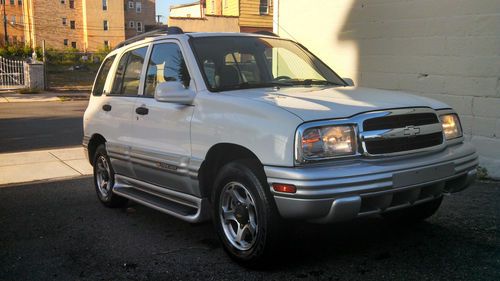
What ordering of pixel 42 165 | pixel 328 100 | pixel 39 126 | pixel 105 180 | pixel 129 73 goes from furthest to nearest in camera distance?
pixel 39 126 → pixel 42 165 → pixel 105 180 → pixel 129 73 → pixel 328 100

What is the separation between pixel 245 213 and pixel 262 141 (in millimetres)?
640

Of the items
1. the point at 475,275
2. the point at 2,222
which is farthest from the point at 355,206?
the point at 2,222

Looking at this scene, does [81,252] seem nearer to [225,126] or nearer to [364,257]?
[225,126]

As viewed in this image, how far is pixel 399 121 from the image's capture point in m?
3.81

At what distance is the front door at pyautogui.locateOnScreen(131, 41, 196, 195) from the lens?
4.49 meters

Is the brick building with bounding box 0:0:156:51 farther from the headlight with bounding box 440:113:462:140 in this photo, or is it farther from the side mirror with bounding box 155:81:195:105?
the headlight with bounding box 440:113:462:140

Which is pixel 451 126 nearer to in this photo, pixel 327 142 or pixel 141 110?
pixel 327 142

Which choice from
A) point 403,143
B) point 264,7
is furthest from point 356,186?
point 264,7

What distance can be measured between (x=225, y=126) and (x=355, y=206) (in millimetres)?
1181

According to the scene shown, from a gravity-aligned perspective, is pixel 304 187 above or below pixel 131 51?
below

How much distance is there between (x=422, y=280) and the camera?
144 inches

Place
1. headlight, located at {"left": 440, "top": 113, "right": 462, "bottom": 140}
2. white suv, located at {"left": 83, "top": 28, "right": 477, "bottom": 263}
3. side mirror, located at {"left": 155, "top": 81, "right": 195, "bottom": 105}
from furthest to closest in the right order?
side mirror, located at {"left": 155, "top": 81, "right": 195, "bottom": 105}, headlight, located at {"left": 440, "top": 113, "right": 462, "bottom": 140}, white suv, located at {"left": 83, "top": 28, "right": 477, "bottom": 263}

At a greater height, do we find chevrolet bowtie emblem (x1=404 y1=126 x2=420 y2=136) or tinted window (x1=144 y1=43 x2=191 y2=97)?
tinted window (x1=144 y1=43 x2=191 y2=97)

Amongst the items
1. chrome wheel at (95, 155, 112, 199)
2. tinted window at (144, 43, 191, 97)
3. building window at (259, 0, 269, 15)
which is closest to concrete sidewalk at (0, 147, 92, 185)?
chrome wheel at (95, 155, 112, 199)
